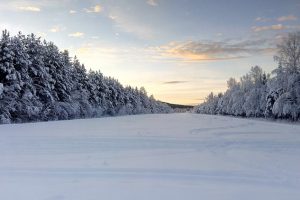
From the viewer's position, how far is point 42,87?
40281 mm

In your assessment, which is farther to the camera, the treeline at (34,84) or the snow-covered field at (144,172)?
the treeline at (34,84)

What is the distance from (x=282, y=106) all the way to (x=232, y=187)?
136ft

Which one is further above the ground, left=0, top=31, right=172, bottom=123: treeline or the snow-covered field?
left=0, top=31, right=172, bottom=123: treeline

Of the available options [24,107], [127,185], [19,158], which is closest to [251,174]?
[127,185]

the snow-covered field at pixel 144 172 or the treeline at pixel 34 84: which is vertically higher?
the treeline at pixel 34 84

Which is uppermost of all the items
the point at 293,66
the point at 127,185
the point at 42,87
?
the point at 293,66

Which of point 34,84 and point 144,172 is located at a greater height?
point 34,84

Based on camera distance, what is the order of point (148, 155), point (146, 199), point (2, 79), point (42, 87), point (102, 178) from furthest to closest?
point (42, 87), point (2, 79), point (148, 155), point (102, 178), point (146, 199)

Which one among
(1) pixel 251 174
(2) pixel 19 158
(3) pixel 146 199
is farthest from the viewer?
(2) pixel 19 158

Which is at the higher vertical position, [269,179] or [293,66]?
[293,66]

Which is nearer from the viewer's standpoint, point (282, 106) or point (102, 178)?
point (102, 178)

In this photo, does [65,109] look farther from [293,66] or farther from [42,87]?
[293,66]

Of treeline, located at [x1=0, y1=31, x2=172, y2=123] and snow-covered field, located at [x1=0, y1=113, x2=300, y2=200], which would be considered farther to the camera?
treeline, located at [x1=0, y1=31, x2=172, y2=123]

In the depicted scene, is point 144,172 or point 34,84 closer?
point 144,172
